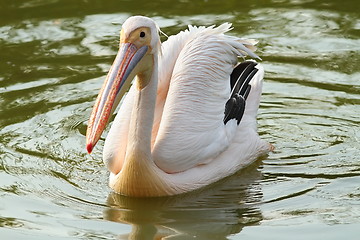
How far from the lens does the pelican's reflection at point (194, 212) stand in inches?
211

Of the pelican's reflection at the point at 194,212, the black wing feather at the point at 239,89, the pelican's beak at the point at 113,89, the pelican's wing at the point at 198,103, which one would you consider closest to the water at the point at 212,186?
the pelican's reflection at the point at 194,212

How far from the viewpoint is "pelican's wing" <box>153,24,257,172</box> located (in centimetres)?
582

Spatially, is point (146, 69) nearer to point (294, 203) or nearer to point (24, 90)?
point (294, 203)

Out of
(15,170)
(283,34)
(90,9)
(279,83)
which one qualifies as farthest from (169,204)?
(90,9)

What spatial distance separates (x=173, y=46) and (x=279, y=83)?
156 cm

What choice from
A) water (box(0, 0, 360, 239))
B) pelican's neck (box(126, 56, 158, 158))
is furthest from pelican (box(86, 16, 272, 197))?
water (box(0, 0, 360, 239))

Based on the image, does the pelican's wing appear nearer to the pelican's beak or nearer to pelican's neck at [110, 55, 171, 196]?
pelican's neck at [110, 55, 171, 196]

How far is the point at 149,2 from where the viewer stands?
9.70 metres

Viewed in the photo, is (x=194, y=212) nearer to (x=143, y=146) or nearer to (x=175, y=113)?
(x=143, y=146)

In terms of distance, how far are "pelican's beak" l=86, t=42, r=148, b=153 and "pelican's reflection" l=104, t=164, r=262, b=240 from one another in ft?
1.86

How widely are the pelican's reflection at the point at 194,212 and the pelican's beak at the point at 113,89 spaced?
57 cm

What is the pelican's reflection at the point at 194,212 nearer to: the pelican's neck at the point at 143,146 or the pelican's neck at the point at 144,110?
the pelican's neck at the point at 143,146

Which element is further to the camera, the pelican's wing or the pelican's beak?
the pelican's wing

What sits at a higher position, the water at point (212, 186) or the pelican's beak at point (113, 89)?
the pelican's beak at point (113, 89)
